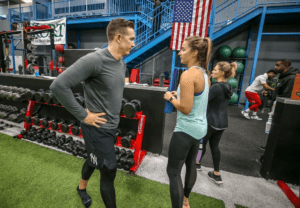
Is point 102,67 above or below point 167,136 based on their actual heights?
above

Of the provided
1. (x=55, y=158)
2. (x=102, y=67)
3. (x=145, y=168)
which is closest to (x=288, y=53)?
(x=145, y=168)

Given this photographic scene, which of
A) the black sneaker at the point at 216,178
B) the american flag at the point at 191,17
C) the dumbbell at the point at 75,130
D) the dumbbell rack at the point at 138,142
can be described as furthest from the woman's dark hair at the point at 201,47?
the american flag at the point at 191,17

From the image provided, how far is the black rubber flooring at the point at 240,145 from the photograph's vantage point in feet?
7.73

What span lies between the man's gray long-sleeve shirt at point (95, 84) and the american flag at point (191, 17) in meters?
4.23

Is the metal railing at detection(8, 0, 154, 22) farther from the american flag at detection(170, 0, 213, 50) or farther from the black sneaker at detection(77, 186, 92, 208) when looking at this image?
the black sneaker at detection(77, 186, 92, 208)

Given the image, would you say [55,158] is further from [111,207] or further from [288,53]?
[288,53]

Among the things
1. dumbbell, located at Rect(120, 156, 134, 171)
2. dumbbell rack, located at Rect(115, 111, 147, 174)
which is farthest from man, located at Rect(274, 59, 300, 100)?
dumbbell, located at Rect(120, 156, 134, 171)

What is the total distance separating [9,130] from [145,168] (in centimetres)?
276

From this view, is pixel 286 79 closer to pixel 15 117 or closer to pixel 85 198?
pixel 85 198

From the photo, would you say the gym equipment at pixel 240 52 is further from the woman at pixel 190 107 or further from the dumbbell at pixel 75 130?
the dumbbell at pixel 75 130

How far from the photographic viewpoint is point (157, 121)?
2441mm

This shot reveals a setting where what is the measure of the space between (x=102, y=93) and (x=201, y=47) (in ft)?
2.45

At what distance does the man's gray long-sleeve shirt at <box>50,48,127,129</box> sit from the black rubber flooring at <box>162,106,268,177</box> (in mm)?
1775

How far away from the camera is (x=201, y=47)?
107 centimetres
